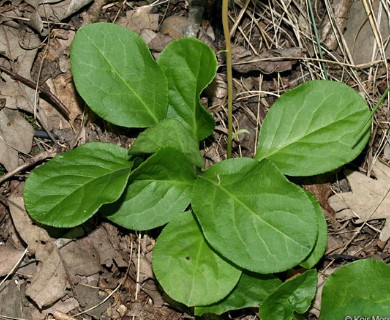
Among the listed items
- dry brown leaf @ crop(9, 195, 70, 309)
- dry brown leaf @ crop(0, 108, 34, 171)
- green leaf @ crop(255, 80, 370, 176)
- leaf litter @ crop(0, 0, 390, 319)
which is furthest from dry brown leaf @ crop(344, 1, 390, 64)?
dry brown leaf @ crop(9, 195, 70, 309)

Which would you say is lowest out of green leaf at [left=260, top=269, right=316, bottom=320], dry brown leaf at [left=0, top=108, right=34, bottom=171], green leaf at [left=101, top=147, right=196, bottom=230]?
green leaf at [left=260, top=269, right=316, bottom=320]

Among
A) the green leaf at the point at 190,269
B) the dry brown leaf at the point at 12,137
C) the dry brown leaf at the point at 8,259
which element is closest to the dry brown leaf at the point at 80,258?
the dry brown leaf at the point at 8,259

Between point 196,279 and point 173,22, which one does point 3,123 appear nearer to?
point 173,22

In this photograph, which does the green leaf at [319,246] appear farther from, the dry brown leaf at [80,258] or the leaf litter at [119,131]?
the dry brown leaf at [80,258]

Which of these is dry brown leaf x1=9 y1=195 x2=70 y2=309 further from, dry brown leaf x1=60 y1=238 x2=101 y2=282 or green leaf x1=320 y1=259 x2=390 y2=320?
green leaf x1=320 y1=259 x2=390 y2=320

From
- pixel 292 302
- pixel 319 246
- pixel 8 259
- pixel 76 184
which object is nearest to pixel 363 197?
pixel 319 246

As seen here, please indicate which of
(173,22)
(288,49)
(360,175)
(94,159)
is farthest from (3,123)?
(360,175)

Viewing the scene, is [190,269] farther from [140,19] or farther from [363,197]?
[140,19]
